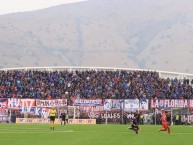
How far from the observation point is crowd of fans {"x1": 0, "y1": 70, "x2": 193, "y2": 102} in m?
66.1

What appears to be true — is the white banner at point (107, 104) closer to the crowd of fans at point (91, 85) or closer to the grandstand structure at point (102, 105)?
the grandstand structure at point (102, 105)

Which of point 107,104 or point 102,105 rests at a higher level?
point 107,104

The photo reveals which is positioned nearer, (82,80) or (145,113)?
(145,113)

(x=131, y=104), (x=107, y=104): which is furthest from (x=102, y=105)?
(x=131, y=104)

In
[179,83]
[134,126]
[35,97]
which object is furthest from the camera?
[179,83]

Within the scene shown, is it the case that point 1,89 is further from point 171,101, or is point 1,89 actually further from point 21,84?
point 171,101

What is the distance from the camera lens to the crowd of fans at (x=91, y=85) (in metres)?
66.1

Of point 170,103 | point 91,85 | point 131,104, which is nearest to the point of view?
point 131,104

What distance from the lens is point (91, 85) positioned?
69.6 metres

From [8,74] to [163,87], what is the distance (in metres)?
22.9

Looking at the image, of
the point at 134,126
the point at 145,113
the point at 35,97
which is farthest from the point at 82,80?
the point at 134,126

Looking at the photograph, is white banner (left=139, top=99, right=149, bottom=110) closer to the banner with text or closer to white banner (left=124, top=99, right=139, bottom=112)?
white banner (left=124, top=99, right=139, bottom=112)

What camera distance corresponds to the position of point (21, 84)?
70000 millimetres

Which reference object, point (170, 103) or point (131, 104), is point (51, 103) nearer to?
point (131, 104)
